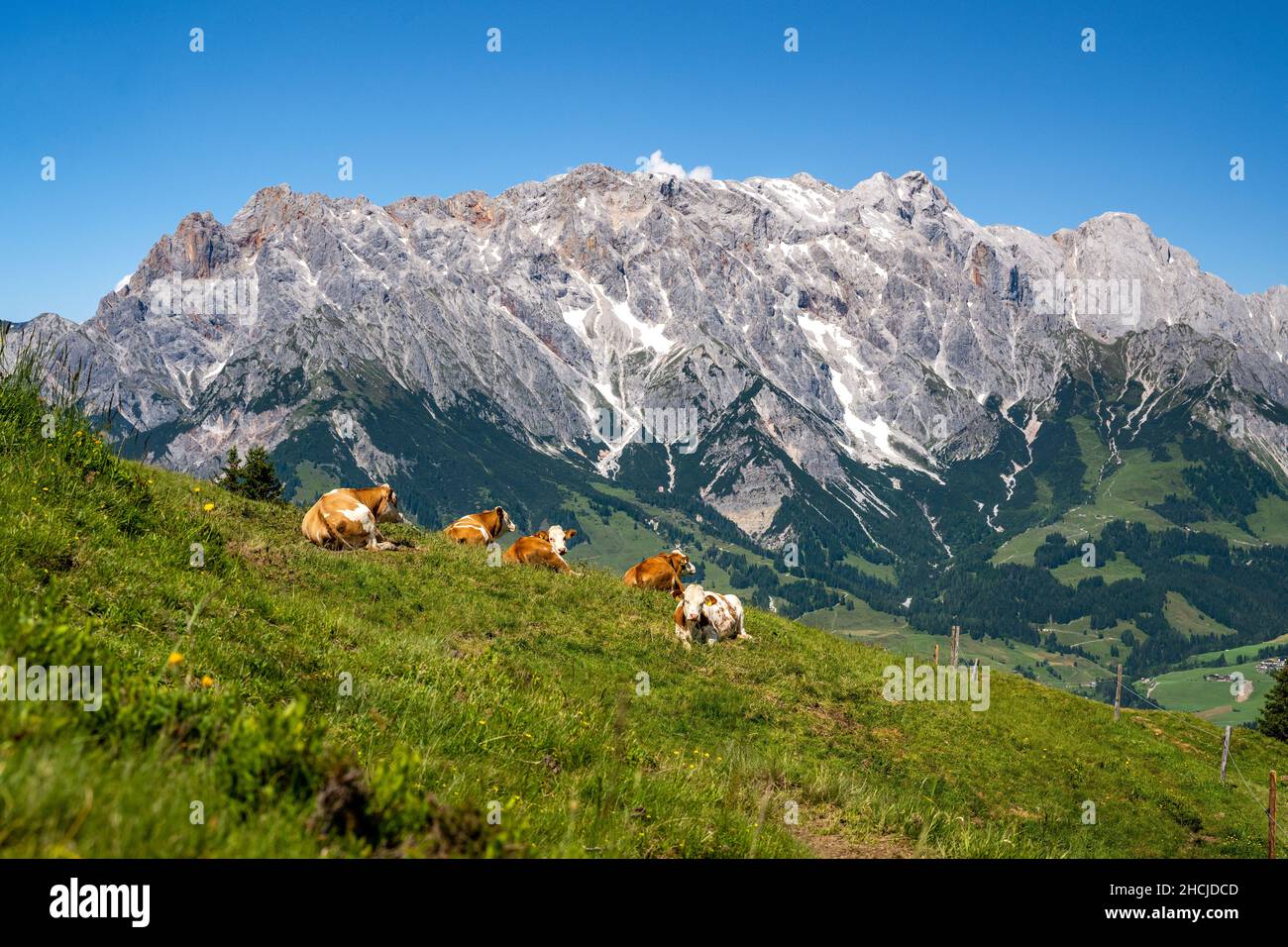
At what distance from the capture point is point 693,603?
2509 centimetres

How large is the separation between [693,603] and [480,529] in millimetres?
9449

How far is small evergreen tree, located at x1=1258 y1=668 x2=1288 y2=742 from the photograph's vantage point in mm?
62219

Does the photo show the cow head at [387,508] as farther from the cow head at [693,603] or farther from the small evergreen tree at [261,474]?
the small evergreen tree at [261,474]

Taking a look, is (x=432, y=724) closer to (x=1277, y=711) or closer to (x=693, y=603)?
(x=693, y=603)

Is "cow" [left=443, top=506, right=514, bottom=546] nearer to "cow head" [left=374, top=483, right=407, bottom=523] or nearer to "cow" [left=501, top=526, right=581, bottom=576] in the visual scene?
"cow" [left=501, top=526, right=581, bottom=576]

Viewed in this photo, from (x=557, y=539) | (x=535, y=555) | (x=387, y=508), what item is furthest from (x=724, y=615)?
(x=387, y=508)

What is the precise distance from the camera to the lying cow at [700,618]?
24875 mm

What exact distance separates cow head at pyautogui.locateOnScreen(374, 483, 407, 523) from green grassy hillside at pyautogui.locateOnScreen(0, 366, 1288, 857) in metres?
1.25

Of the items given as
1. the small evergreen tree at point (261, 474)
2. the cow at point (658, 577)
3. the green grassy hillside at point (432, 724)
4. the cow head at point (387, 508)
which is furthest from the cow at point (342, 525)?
the small evergreen tree at point (261, 474)

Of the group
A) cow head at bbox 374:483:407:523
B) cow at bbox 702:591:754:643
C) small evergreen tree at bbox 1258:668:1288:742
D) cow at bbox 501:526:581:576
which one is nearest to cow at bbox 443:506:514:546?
cow at bbox 501:526:581:576

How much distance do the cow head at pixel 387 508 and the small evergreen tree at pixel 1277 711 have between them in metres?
67.2
